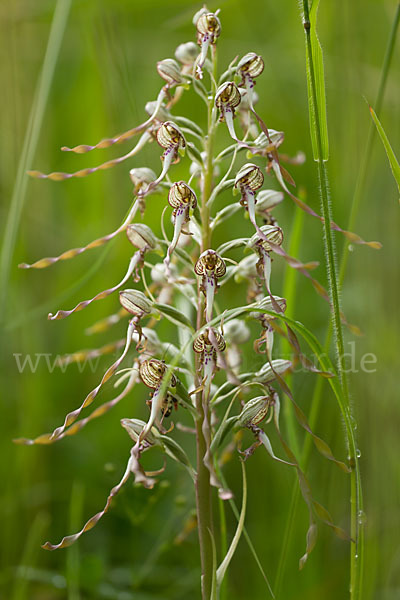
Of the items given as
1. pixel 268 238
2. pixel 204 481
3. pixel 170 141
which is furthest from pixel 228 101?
pixel 204 481

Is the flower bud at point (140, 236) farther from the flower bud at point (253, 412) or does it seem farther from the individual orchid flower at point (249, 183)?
the flower bud at point (253, 412)

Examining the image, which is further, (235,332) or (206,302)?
(235,332)

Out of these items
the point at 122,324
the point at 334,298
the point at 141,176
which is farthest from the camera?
the point at 122,324

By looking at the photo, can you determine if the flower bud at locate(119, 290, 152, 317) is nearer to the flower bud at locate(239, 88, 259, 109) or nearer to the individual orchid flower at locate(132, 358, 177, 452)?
the individual orchid flower at locate(132, 358, 177, 452)

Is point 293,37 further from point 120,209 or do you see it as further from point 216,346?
point 216,346

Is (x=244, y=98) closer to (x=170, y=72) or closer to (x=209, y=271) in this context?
(x=170, y=72)

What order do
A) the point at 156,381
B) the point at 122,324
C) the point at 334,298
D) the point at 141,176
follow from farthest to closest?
the point at 122,324 → the point at 141,176 → the point at 156,381 → the point at 334,298

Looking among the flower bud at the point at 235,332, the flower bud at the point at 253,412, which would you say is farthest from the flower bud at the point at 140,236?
the flower bud at the point at 253,412

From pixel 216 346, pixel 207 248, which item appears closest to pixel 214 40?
pixel 207 248
